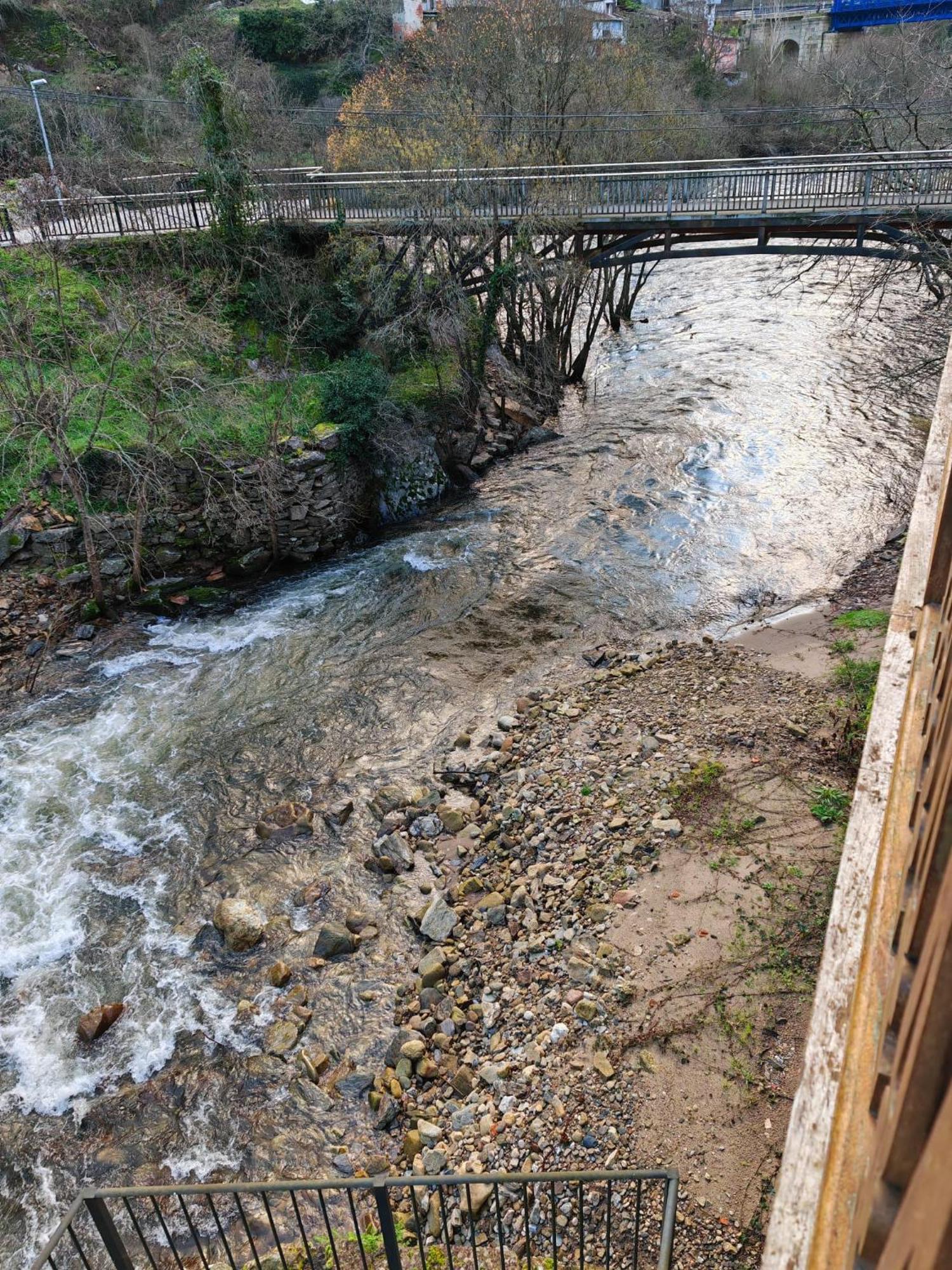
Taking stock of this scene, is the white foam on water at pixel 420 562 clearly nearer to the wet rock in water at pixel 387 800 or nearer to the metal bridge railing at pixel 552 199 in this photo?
the wet rock in water at pixel 387 800

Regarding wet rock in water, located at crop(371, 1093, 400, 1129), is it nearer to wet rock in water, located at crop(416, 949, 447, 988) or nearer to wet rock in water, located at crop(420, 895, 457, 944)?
wet rock in water, located at crop(416, 949, 447, 988)

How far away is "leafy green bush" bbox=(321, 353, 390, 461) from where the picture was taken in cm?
1548

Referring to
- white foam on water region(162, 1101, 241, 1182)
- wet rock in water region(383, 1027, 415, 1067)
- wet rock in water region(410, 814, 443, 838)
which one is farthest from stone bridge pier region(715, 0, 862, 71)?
white foam on water region(162, 1101, 241, 1182)

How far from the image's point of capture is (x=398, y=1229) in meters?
5.86

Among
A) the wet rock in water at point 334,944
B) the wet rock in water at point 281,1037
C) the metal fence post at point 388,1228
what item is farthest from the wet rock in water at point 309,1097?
the metal fence post at point 388,1228

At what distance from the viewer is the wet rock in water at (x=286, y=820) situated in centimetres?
952

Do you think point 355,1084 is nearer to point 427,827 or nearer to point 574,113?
point 427,827

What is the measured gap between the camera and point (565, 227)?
59.0 feet

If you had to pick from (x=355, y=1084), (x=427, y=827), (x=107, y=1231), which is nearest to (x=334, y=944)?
(x=355, y=1084)

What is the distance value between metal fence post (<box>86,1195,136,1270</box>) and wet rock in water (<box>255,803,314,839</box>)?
4.63m

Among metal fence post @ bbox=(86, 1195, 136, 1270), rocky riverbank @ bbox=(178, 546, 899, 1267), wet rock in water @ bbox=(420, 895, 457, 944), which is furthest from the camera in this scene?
wet rock in water @ bbox=(420, 895, 457, 944)

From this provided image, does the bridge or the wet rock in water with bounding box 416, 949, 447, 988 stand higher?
the bridge

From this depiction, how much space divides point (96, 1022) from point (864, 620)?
31.9ft

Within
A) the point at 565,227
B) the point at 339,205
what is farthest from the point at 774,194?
the point at 339,205
